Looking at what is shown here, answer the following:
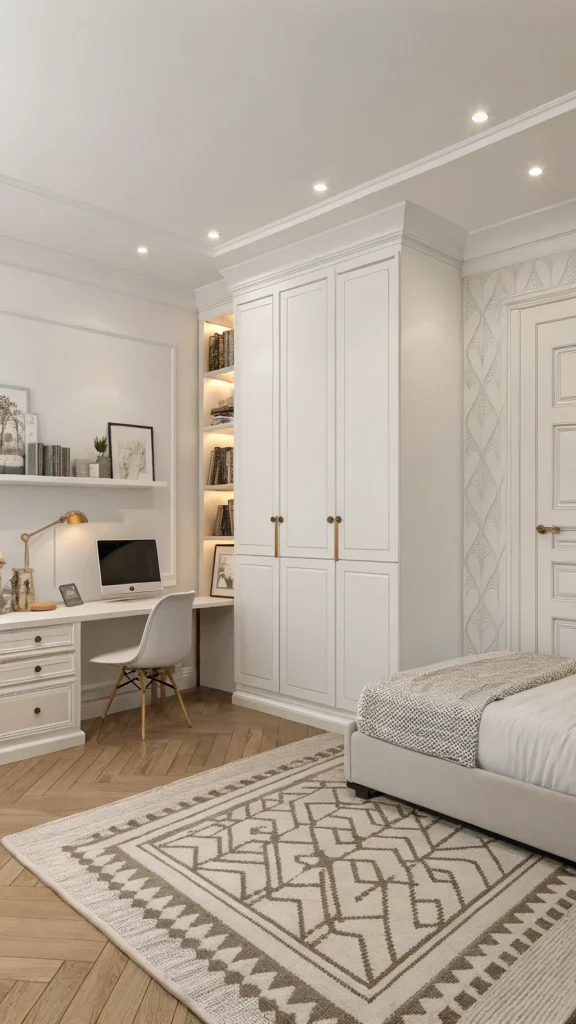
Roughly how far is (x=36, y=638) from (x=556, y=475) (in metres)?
2.88

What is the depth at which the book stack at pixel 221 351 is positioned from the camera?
509 centimetres

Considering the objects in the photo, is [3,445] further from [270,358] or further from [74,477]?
[270,358]

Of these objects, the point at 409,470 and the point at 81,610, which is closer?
the point at 409,470

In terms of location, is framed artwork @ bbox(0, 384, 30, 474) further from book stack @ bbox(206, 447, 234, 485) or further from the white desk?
book stack @ bbox(206, 447, 234, 485)

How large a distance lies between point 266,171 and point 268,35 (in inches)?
38.0

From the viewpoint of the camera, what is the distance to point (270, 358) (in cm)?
450

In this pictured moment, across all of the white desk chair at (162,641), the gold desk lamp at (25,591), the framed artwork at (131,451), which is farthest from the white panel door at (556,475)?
the gold desk lamp at (25,591)

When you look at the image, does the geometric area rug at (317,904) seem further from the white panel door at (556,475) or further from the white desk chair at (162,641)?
the white panel door at (556,475)

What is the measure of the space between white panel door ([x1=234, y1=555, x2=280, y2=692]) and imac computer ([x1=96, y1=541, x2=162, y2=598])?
1.81 feet

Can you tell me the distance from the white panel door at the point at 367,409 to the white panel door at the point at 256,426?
0.55 m

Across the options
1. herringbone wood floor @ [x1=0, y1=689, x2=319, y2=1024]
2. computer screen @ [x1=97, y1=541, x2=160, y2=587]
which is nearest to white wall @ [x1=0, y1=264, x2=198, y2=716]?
computer screen @ [x1=97, y1=541, x2=160, y2=587]

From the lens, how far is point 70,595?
14.0ft

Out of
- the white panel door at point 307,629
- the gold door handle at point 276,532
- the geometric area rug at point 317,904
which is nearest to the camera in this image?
the geometric area rug at point 317,904

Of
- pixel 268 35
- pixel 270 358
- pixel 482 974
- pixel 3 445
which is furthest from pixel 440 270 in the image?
pixel 482 974
